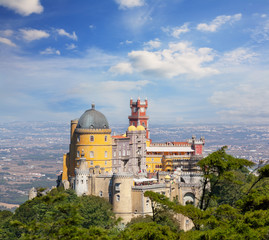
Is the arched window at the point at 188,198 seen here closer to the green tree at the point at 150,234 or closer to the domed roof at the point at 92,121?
the domed roof at the point at 92,121

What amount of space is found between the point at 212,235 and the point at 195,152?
7223 centimetres

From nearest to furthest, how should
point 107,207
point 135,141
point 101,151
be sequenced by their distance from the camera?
1. point 107,207
2. point 101,151
3. point 135,141

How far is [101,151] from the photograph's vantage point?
2997 inches

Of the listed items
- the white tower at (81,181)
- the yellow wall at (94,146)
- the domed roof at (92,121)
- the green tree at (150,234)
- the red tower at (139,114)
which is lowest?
the green tree at (150,234)

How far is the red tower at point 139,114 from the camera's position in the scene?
361ft

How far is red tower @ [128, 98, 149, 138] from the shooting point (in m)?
110

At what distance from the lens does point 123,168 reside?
266 feet

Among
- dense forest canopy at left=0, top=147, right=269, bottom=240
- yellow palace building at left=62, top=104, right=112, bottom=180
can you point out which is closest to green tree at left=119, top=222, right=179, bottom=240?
dense forest canopy at left=0, top=147, right=269, bottom=240

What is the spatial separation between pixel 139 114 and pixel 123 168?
31888 millimetres

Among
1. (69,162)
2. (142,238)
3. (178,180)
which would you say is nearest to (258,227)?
(142,238)

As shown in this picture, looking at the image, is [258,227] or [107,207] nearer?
[258,227]

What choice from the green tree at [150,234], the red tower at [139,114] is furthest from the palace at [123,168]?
the green tree at [150,234]

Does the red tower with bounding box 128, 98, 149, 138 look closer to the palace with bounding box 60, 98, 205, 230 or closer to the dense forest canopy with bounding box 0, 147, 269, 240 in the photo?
the palace with bounding box 60, 98, 205, 230

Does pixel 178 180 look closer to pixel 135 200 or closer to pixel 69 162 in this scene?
pixel 135 200
